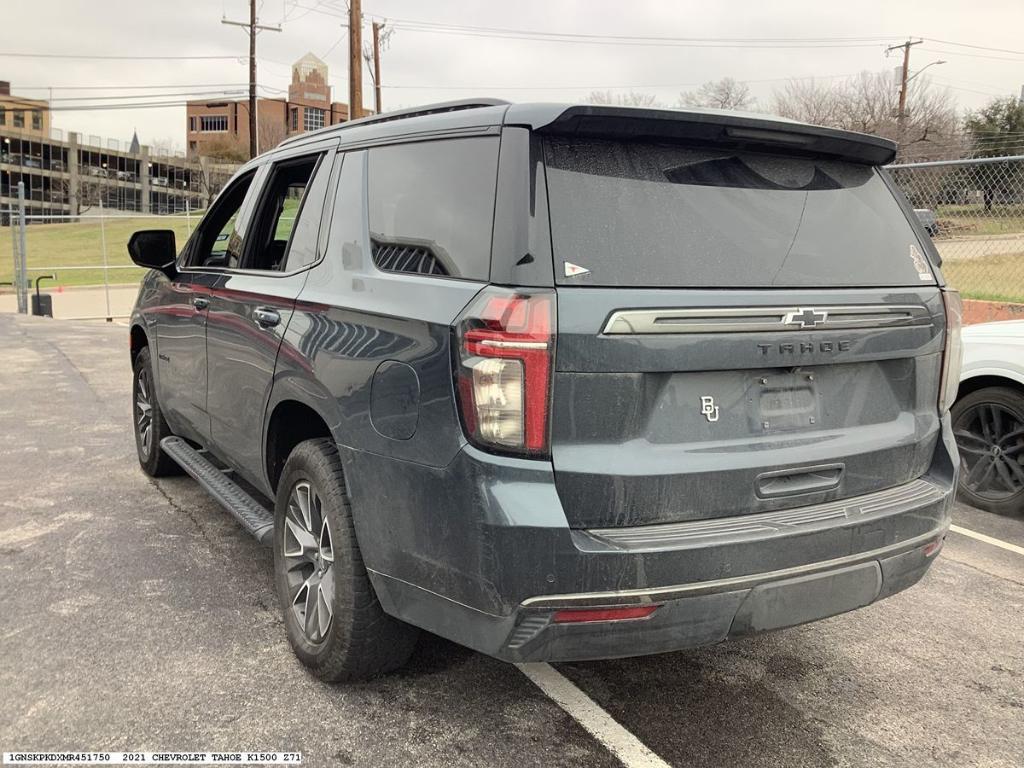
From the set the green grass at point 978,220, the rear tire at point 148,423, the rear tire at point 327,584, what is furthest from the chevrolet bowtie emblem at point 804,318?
the green grass at point 978,220

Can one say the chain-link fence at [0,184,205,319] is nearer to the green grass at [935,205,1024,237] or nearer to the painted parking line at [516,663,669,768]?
the green grass at [935,205,1024,237]

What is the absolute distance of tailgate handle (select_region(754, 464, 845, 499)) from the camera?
101 inches

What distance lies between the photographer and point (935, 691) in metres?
3.19

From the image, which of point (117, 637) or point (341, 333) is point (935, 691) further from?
point (117, 637)

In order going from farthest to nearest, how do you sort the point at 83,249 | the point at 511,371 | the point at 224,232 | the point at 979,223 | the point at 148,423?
the point at 83,249
the point at 979,223
the point at 148,423
the point at 224,232
the point at 511,371

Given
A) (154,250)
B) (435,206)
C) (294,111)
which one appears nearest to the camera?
(435,206)

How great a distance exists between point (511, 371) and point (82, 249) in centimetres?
5303

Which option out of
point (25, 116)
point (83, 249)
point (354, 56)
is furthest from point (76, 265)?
point (25, 116)

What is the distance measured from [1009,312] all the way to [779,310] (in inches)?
283

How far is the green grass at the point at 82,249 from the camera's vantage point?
37688 millimetres

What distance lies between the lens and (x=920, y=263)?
3008 mm

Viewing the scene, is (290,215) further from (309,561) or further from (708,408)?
(708,408)

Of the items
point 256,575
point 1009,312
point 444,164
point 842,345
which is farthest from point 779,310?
point 1009,312

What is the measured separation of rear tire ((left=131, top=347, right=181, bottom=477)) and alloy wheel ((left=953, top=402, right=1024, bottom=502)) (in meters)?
4.82
